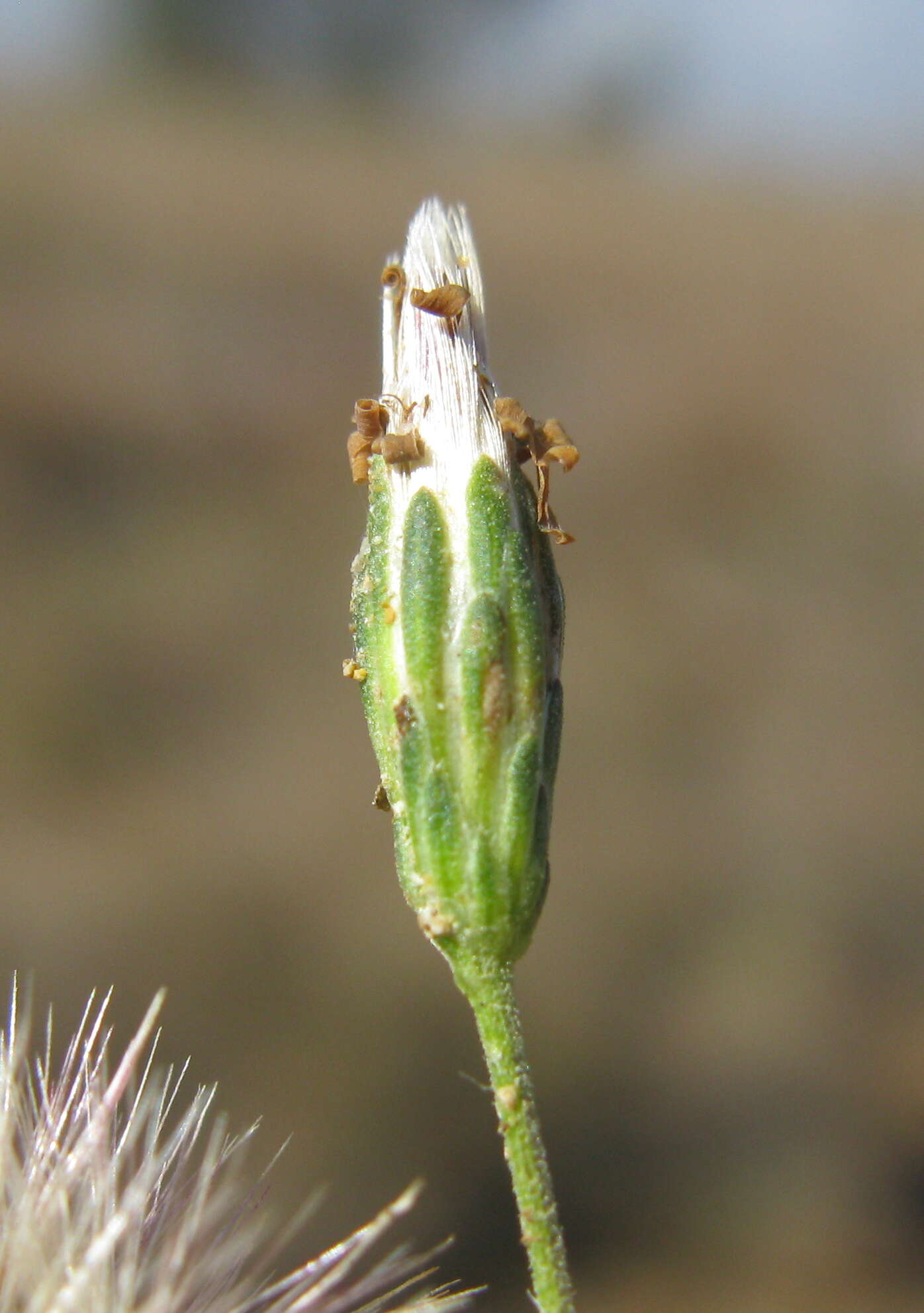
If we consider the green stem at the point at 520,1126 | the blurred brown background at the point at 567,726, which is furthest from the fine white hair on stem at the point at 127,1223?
the blurred brown background at the point at 567,726

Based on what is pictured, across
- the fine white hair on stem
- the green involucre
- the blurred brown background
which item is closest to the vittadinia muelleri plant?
the green involucre

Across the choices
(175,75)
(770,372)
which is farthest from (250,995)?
(175,75)

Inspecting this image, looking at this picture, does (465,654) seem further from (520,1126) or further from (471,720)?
(520,1126)

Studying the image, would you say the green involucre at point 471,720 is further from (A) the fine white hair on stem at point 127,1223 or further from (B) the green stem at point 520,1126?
(A) the fine white hair on stem at point 127,1223

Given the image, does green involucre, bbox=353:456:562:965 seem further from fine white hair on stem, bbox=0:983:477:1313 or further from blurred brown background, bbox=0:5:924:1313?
blurred brown background, bbox=0:5:924:1313

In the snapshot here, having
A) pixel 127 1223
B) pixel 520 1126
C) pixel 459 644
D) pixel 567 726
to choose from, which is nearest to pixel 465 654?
pixel 459 644

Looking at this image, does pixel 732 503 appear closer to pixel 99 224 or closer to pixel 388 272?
pixel 99 224
